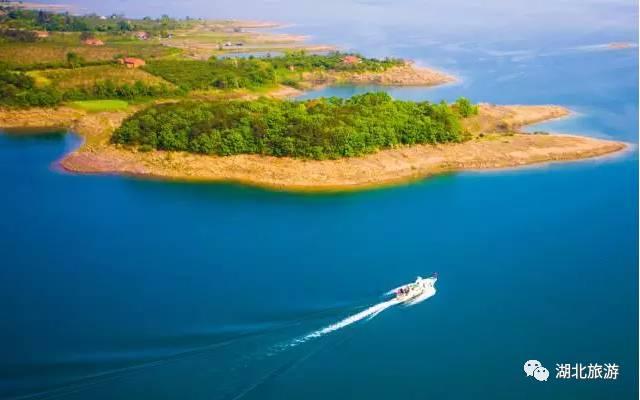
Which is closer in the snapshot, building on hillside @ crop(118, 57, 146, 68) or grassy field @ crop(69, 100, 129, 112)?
grassy field @ crop(69, 100, 129, 112)

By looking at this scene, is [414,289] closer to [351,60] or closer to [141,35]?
[351,60]

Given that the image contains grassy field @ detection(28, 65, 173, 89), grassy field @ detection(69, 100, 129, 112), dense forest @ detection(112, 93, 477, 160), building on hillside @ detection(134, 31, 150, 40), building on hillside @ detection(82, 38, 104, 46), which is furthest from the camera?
building on hillside @ detection(134, 31, 150, 40)

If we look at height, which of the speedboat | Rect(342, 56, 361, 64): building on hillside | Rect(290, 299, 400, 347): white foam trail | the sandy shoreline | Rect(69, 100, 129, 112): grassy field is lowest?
Rect(290, 299, 400, 347): white foam trail

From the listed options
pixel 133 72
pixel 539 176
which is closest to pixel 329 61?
pixel 133 72

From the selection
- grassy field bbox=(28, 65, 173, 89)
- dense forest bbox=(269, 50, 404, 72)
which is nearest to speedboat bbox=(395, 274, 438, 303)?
grassy field bbox=(28, 65, 173, 89)

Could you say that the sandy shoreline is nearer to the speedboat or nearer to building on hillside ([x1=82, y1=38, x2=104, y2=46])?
the speedboat

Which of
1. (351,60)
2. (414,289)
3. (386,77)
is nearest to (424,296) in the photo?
(414,289)
